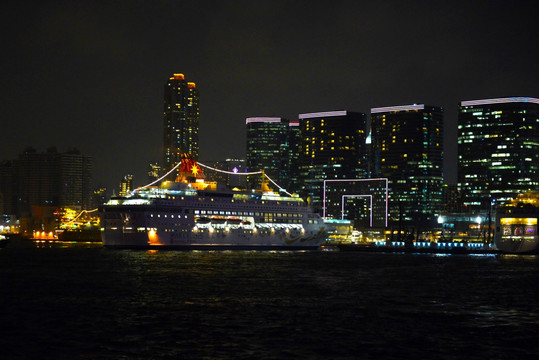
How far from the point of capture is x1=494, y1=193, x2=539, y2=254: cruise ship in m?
128

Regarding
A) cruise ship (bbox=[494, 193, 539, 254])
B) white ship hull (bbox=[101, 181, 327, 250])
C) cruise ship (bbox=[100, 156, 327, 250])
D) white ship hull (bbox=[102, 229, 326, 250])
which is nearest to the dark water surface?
white ship hull (bbox=[102, 229, 326, 250])

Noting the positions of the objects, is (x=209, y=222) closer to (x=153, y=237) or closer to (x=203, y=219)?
(x=203, y=219)

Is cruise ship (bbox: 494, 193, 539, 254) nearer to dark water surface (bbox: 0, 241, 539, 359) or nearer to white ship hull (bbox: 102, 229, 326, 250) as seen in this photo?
white ship hull (bbox: 102, 229, 326, 250)

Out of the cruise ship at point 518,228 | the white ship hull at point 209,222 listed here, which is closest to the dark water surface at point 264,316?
the white ship hull at point 209,222

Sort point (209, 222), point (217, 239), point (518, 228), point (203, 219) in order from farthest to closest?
point (217, 239), point (209, 222), point (203, 219), point (518, 228)

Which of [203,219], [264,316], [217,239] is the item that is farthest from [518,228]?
[264,316]

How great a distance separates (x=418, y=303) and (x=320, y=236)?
320 feet

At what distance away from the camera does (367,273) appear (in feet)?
257

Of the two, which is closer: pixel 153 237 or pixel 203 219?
pixel 153 237

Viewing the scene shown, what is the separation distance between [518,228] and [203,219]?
50.2m

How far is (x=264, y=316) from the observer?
43062 mm

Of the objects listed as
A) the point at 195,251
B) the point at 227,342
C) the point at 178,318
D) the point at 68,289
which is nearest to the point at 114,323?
the point at 178,318

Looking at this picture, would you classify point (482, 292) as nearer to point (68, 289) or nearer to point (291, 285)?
point (291, 285)

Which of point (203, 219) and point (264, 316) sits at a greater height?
point (203, 219)
